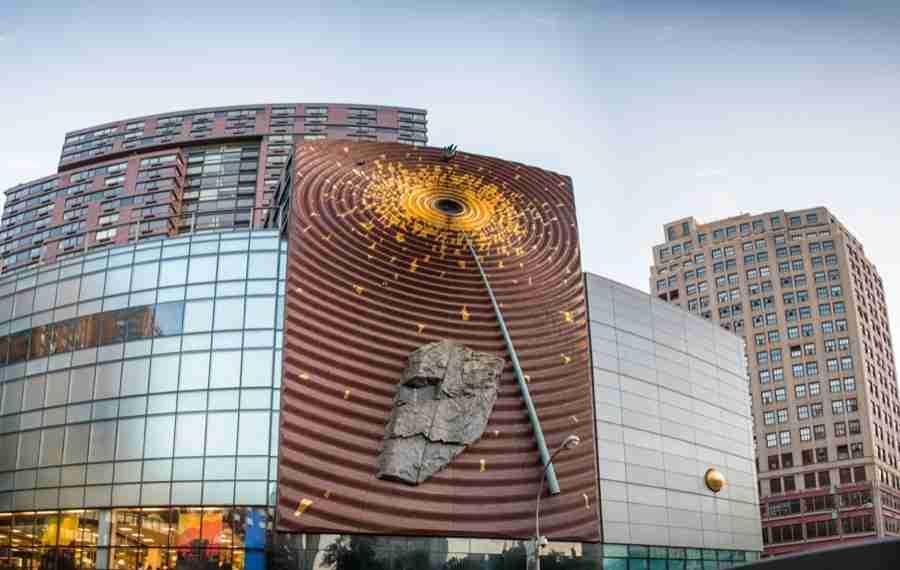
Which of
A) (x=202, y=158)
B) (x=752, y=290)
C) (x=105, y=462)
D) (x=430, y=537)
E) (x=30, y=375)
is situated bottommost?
(x=430, y=537)

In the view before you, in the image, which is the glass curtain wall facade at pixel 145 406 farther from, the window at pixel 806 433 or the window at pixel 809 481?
the window at pixel 806 433

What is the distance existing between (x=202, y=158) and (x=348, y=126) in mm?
21153

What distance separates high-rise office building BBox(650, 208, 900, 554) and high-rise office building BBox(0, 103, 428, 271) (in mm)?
51434

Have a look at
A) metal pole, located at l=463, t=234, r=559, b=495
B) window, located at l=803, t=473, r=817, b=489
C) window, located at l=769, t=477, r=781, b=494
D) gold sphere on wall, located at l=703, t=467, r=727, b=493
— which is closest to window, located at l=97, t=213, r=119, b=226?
metal pole, located at l=463, t=234, r=559, b=495

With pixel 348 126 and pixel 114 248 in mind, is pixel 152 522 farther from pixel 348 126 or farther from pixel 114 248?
pixel 348 126

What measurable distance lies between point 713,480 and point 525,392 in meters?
15.7

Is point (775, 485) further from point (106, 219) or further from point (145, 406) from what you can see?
point (145, 406)

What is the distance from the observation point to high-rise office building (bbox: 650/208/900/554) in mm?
119625

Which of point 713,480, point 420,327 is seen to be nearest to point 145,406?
point 420,327

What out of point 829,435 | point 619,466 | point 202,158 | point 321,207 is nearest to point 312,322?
point 321,207

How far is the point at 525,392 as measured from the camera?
4931cm

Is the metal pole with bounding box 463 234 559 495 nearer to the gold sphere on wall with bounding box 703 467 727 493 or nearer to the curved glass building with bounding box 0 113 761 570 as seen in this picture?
the curved glass building with bounding box 0 113 761 570

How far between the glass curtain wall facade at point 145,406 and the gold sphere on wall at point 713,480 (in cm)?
2813

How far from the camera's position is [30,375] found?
48.4m
